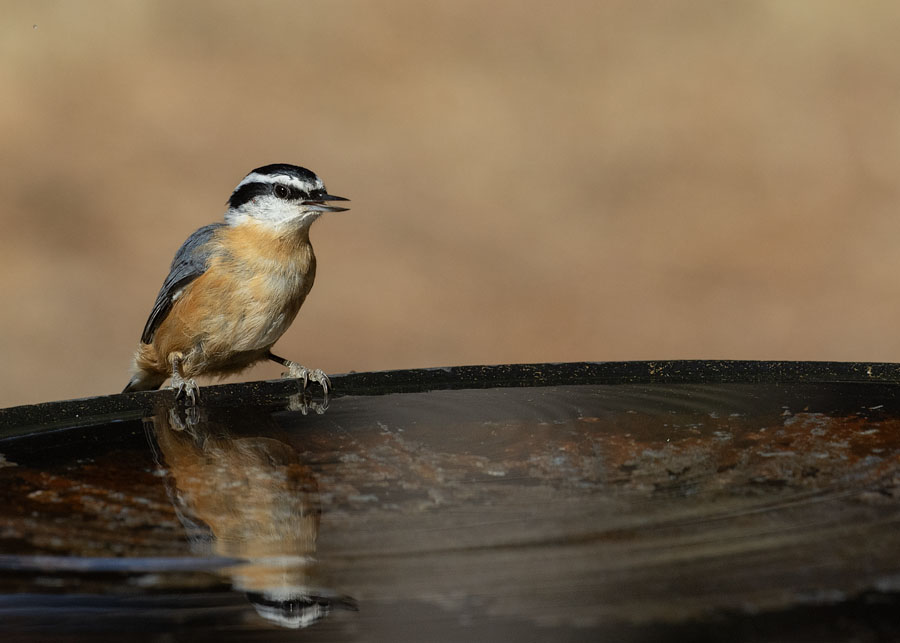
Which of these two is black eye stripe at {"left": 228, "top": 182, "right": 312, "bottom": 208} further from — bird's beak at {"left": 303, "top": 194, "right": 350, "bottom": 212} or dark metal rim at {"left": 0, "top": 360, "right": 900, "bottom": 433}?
dark metal rim at {"left": 0, "top": 360, "right": 900, "bottom": 433}

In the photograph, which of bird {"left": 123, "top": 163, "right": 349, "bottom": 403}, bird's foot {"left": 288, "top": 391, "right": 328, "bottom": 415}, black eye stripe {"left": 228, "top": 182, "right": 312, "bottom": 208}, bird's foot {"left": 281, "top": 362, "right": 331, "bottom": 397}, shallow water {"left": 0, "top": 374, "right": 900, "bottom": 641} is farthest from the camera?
black eye stripe {"left": 228, "top": 182, "right": 312, "bottom": 208}

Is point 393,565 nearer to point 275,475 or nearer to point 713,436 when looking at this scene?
point 275,475

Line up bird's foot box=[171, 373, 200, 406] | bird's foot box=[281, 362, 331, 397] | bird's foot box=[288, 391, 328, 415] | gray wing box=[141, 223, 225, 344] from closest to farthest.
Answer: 1. bird's foot box=[288, 391, 328, 415]
2. bird's foot box=[171, 373, 200, 406]
3. bird's foot box=[281, 362, 331, 397]
4. gray wing box=[141, 223, 225, 344]

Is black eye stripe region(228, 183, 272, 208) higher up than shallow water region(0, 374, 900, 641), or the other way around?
black eye stripe region(228, 183, 272, 208)

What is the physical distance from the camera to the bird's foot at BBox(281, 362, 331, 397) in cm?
395

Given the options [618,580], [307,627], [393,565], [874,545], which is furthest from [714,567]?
[307,627]

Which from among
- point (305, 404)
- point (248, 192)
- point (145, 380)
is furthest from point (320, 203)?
point (305, 404)

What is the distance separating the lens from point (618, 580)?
1657mm

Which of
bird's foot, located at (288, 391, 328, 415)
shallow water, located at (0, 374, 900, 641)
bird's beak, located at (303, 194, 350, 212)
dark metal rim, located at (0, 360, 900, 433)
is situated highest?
bird's beak, located at (303, 194, 350, 212)

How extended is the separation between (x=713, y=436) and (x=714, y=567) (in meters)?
1.08

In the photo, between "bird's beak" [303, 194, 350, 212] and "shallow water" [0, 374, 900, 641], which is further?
"bird's beak" [303, 194, 350, 212]

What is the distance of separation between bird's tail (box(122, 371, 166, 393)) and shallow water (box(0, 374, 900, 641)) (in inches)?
81.3

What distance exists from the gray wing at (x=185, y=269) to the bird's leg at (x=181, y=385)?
0.84 feet

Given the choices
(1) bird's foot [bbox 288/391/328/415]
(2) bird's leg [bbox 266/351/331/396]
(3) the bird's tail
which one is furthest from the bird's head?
(1) bird's foot [bbox 288/391/328/415]
